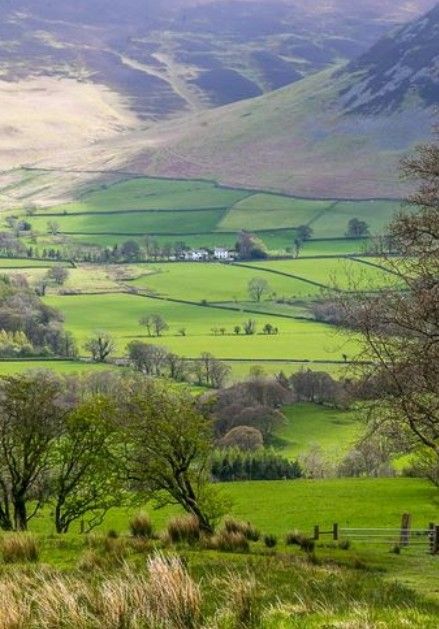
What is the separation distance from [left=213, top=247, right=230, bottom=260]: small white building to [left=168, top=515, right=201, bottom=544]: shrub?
15362 cm

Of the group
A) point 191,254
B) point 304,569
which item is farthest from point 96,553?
point 191,254

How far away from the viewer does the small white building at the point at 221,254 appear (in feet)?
574

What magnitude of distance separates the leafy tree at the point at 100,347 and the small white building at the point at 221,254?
6787cm

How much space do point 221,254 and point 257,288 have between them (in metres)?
41.2

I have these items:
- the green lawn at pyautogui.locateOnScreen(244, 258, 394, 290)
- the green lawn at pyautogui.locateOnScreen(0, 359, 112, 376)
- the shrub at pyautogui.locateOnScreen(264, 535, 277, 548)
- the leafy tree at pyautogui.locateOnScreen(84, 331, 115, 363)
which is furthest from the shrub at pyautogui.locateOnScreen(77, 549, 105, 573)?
the green lawn at pyautogui.locateOnScreen(244, 258, 394, 290)

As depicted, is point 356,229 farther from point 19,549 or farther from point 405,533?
point 19,549

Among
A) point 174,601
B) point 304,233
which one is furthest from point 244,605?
point 304,233

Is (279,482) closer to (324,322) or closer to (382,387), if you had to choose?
(382,387)

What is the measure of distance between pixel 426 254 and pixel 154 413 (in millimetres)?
15325

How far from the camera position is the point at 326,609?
9727 millimetres

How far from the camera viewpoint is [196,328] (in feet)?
386

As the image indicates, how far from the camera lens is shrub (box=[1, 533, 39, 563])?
16.3 meters

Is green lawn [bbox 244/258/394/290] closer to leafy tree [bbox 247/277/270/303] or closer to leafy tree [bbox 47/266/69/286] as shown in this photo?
leafy tree [bbox 247/277/270/303]

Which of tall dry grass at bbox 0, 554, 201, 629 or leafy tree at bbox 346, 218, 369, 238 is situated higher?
leafy tree at bbox 346, 218, 369, 238
